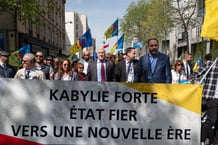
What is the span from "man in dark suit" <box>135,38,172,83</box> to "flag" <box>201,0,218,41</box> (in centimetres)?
Answer: 149

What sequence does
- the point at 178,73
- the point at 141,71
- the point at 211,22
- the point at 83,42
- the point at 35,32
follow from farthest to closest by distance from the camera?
1. the point at 35,32
2. the point at 83,42
3. the point at 178,73
4. the point at 141,71
5. the point at 211,22

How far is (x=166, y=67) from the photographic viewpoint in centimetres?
569

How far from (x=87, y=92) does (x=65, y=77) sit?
10.1 ft

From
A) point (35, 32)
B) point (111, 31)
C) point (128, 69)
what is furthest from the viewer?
point (35, 32)

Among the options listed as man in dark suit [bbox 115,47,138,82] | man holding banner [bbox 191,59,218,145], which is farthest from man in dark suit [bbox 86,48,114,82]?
man holding banner [bbox 191,59,218,145]

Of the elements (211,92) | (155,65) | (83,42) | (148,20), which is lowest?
Answer: (211,92)

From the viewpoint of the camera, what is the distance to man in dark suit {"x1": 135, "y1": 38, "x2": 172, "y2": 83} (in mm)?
5637

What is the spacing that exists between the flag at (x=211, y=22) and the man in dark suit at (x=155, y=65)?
149 cm

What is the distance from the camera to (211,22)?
13.8ft

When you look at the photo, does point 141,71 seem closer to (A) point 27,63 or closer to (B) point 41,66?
(A) point 27,63

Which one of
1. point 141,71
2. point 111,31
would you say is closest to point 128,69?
point 141,71

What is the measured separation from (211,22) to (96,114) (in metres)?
2.05

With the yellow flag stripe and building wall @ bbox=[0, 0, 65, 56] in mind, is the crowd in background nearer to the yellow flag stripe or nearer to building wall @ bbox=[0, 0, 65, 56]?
the yellow flag stripe

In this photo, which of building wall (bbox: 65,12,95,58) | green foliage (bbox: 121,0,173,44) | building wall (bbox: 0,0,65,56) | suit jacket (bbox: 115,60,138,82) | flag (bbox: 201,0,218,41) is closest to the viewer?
flag (bbox: 201,0,218,41)
